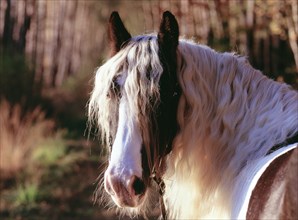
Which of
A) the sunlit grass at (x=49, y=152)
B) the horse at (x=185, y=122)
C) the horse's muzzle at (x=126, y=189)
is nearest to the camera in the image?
the horse's muzzle at (x=126, y=189)

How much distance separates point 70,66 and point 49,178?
258 inches

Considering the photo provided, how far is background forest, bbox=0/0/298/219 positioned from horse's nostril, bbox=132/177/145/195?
154cm

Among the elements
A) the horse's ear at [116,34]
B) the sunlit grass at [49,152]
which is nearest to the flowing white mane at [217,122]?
the horse's ear at [116,34]

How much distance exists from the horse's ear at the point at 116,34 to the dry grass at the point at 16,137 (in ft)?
19.5

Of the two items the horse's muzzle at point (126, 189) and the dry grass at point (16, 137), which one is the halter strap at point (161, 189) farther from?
the dry grass at point (16, 137)

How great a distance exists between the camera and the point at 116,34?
8.72ft

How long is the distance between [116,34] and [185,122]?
0.48 meters

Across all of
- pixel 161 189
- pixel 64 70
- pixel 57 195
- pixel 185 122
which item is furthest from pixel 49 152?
pixel 185 122

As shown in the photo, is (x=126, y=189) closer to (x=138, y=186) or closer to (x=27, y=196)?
(x=138, y=186)

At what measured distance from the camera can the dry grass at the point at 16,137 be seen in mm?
8320

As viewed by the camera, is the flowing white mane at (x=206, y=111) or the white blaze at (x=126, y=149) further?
the flowing white mane at (x=206, y=111)

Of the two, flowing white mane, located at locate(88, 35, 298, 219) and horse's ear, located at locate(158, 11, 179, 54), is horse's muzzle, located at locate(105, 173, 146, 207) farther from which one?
horse's ear, located at locate(158, 11, 179, 54)

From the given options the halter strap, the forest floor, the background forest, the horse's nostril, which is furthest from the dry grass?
the horse's nostril

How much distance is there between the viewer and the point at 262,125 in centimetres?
249
